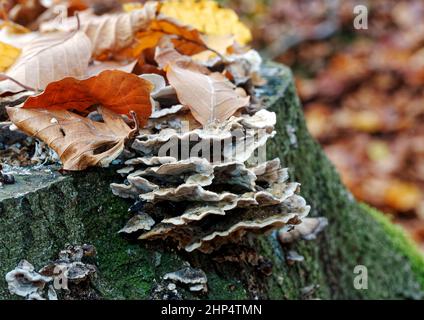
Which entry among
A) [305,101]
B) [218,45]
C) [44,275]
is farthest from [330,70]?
[44,275]

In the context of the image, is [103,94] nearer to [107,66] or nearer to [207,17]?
[107,66]

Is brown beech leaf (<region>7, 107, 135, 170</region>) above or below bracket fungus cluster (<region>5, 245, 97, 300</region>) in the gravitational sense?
above

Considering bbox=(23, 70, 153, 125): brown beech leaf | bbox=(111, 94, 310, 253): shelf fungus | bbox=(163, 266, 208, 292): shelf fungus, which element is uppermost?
bbox=(23, 70, 153, 125): brown beech leaf

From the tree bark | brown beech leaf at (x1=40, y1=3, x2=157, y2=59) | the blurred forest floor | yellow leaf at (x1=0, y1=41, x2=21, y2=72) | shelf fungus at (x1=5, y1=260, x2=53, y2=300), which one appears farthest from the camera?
the blurred forest floor

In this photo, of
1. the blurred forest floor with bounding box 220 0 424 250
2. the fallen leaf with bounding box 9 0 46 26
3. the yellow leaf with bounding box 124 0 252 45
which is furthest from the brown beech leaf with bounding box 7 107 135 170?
the blurred forest floor with bounding box 220 0 424 250
